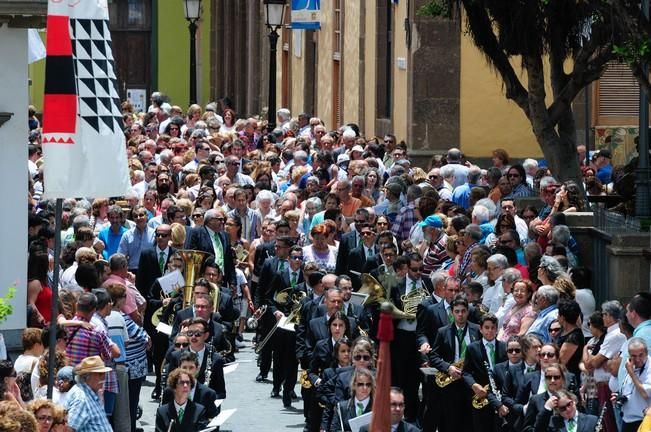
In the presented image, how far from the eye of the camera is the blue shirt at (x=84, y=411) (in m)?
12.9

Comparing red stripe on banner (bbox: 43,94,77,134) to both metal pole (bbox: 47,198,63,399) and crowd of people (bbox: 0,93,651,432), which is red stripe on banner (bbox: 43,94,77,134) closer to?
metal pole (bbox: 47,198,63,399)

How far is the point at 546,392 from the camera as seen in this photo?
45.0 feet

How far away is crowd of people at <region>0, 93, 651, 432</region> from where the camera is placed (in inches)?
544

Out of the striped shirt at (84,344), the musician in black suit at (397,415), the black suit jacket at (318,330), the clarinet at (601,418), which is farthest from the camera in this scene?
the black suit jacket at (318,330)

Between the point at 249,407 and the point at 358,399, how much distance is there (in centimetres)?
403

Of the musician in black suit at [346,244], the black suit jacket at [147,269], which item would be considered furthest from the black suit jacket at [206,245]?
the musician in black suit at [346,244]

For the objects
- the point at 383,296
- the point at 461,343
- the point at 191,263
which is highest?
the point at 191,263

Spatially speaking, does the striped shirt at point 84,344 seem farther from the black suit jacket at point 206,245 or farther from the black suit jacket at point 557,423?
the black suit jacket at point 206,245

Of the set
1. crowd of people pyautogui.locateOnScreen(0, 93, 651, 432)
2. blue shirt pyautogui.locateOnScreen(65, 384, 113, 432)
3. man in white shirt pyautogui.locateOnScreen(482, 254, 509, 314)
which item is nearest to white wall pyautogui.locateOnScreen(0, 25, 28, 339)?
crowd of people pyautogui.locateOnScreen(0, 93, 651, 432)

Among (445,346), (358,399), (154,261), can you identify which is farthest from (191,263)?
(358,399)

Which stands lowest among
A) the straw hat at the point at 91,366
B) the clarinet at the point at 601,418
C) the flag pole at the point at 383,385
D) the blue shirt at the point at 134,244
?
the clarinet at the point at 601,418

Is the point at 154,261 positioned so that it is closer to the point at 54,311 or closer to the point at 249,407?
the point at 249,407

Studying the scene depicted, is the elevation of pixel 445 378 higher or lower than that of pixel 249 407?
higher

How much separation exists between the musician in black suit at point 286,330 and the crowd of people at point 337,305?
22 millimetres
